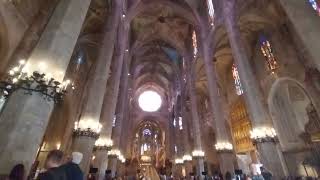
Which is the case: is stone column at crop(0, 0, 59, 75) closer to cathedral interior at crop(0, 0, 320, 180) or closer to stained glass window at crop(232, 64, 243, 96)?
cathedral interior at crop(0, 0, 320, 180)

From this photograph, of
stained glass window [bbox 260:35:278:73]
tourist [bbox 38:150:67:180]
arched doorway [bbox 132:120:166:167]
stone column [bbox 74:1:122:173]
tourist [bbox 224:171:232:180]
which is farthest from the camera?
arched doorway [bbox 132:120:166:167]

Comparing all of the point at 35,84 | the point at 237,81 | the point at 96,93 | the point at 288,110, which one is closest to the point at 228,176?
the point at 288,110

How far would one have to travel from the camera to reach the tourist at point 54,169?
8.43 ft

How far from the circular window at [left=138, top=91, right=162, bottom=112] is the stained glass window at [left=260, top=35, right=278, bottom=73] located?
25.1 metres

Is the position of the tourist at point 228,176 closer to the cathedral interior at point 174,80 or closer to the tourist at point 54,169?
the cathedral interior at point 174,80

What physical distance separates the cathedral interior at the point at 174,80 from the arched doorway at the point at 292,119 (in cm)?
8

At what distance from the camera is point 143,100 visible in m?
40.7

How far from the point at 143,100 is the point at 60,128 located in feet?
78.1

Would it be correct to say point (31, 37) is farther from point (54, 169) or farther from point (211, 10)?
point (211, 10)

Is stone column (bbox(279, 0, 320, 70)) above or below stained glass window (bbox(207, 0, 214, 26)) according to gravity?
below

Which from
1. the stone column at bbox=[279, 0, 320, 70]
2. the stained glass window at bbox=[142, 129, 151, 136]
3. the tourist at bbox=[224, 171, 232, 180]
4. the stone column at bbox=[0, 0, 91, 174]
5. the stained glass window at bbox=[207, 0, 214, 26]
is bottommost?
the tourist at bbox=[224, 171, 232, 180]

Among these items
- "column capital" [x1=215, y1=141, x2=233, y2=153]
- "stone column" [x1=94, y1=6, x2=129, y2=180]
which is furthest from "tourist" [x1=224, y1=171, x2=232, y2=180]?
"stone column" [x1=94, y1=6, x2=129, y2=180]

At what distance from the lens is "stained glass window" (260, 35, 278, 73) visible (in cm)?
1694

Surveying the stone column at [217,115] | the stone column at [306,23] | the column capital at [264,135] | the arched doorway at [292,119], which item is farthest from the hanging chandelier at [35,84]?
the arched doorway at [292,119]
